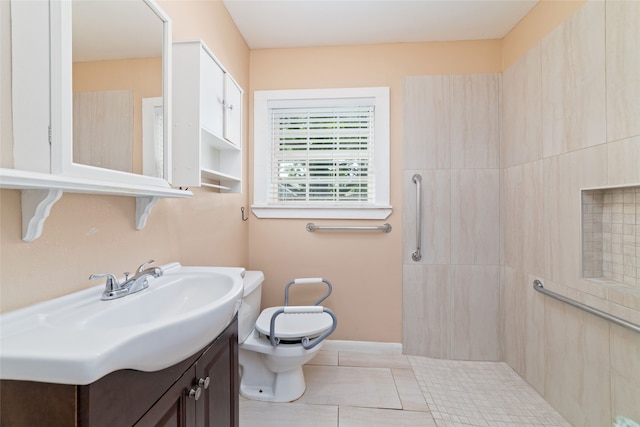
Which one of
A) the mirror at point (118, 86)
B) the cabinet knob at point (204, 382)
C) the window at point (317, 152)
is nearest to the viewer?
the mirror at point (118, 86)

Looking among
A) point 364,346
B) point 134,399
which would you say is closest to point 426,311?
point 364,346

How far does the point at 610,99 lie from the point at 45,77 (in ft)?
6.55

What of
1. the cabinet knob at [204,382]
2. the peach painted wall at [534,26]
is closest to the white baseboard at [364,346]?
the cabinet knob at [204,382]

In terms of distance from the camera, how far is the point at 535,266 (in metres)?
1.63

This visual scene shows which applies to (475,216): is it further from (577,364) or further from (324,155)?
(324,155)

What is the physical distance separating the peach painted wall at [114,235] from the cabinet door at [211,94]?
0.67 feet

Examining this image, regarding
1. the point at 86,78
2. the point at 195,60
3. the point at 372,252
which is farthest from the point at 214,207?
the point at 372,252

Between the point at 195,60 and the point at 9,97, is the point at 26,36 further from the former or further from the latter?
the point at 195,60

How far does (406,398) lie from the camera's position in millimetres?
1572

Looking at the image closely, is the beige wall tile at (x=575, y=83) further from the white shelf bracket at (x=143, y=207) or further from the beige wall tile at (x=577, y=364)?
the white shelf bracket at (x=143, y=207)

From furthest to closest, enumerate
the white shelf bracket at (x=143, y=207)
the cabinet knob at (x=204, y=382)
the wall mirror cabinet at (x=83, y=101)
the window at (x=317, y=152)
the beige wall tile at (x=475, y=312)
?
1. the window at (x=317, y=152)
2. the beige wall tile at (x=475, y=312)
3. the white shelf bracket at (x=143, y=207)
4. the cabinet knob at (x=204, y=382)
5. the wall mirror cabinet at (x=83, y=101)

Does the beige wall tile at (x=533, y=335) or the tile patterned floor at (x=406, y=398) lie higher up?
the beige wall tile at (x=533, y=335)

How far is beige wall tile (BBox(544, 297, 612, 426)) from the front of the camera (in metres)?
1.20

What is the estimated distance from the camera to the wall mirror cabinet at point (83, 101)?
58 cm
